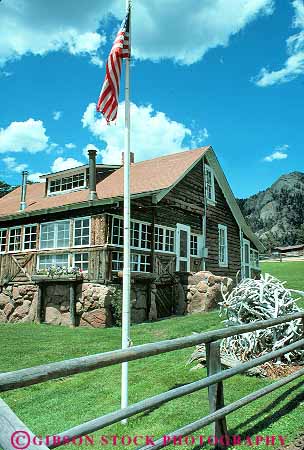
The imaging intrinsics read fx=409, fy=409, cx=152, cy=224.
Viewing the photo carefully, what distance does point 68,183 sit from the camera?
785 inches

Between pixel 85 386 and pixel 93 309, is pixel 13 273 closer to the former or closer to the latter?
pixel 93 309

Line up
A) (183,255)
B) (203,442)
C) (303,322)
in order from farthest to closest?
(183,255) < (303,322) < (203,442)

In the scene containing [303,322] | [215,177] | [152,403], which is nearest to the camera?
[152,403]

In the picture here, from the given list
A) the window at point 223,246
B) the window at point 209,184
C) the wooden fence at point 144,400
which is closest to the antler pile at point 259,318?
the wooden fence at point 144,400

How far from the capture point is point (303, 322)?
276 inches

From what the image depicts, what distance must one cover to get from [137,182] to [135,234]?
3263 millimetres

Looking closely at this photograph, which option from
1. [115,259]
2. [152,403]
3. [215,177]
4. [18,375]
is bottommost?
[152,403]

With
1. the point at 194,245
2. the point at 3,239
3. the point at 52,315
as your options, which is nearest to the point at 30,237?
the point at 3,239

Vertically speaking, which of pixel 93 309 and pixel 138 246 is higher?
pixel 138 246

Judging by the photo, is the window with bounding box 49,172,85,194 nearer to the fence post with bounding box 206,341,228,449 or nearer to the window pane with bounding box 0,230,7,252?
the window pane with bounding box 0,230,7,252

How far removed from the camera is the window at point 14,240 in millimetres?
18719

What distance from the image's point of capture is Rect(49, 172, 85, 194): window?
19406 mm

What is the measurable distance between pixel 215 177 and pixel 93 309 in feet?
36.5

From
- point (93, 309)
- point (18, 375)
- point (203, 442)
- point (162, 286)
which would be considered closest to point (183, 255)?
point (162, 286)
